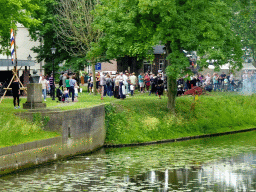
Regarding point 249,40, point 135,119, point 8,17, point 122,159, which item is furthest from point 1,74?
point 249,40

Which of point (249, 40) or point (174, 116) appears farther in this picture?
point (249, 40)

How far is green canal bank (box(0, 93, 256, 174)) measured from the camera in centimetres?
2489

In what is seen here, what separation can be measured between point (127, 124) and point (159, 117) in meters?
2.92

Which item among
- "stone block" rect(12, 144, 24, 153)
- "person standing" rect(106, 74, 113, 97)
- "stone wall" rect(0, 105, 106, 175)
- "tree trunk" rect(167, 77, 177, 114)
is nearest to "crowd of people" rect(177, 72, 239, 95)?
"person standing" rect(106, 74, 113, 97)

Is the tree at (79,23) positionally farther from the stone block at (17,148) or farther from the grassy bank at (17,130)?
the stone block at (17,148)

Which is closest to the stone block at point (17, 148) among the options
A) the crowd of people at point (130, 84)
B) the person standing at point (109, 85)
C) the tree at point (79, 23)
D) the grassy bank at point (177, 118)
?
the grassy bank at point (177, 118)

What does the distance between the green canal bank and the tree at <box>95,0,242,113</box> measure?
184 cm

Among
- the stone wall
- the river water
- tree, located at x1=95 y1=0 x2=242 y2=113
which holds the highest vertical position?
tree, located at x1=95 y1=0 x2=242 y2=113

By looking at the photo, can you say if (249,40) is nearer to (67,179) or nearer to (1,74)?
(1,74)

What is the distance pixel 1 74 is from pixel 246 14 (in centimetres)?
1861

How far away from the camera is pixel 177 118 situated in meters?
37.7

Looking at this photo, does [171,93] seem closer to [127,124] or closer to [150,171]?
[127,124]

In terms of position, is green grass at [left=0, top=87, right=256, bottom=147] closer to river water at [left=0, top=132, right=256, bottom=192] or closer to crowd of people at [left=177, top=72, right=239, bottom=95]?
river water at [left=0, top=132, right=256, bottom=192]

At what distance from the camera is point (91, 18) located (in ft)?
157
